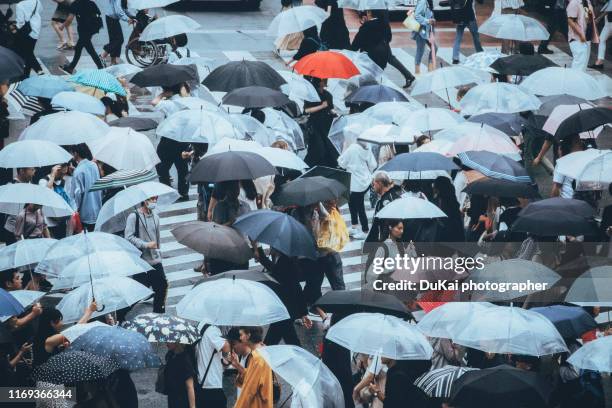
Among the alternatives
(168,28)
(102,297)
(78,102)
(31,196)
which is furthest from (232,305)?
(168,28)

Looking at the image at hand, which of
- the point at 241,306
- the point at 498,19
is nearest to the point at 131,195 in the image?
the point at 241,306

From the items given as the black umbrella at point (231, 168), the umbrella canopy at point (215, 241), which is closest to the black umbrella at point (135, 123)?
the black umbrella at point (231, 168)

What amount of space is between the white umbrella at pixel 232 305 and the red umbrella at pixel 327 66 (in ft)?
21.0

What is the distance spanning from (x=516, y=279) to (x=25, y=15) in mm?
11900

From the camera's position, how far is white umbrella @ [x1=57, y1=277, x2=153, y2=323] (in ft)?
30.6

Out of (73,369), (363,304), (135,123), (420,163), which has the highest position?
(73,369)

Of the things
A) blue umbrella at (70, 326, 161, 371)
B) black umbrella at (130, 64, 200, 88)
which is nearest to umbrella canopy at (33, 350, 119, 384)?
blue umbrella at (70, 326, 161, 371)

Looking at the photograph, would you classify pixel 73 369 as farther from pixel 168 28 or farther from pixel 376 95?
pixel 168 28

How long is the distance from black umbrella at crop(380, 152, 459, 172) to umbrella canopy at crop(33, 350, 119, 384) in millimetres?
5272

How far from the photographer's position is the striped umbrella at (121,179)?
455 inches

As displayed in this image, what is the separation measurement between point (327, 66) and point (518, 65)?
297 centimetres

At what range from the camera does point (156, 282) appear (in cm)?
1124

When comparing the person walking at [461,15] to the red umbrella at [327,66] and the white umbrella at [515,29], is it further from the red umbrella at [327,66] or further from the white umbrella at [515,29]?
the red umbrella at [327,66]

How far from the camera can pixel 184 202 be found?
1568 cm
